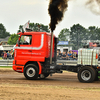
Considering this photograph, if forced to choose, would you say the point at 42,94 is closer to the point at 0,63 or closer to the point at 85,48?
the point at 85,48

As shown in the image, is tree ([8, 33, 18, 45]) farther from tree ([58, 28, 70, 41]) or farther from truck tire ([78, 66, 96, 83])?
truck tire ([78, 66, 96, 83])

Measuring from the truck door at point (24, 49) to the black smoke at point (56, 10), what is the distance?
148 centimetres

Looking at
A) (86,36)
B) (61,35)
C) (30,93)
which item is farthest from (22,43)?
(61,35)

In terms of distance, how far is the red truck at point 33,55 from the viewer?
513 inches

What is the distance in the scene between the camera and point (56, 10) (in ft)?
43.6

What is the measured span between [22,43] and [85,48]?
11.3 feet

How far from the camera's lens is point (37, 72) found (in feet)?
42.8

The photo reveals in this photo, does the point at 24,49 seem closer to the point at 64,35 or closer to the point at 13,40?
the point at 13,40

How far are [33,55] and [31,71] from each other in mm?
882

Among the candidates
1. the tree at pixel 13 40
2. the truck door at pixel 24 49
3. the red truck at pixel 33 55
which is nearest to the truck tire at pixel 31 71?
the red truck at pixel 33 55

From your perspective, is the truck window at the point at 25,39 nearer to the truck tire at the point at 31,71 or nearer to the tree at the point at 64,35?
the truck tire at the point at 31,71

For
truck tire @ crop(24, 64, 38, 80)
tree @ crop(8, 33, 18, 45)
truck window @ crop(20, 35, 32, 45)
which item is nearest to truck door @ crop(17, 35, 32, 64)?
truck window @ crop(20, 35, 32, 45)

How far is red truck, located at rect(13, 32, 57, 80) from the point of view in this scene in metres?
13.0

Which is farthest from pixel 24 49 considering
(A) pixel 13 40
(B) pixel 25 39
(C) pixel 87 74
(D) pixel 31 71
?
(A) pixel 13 40
